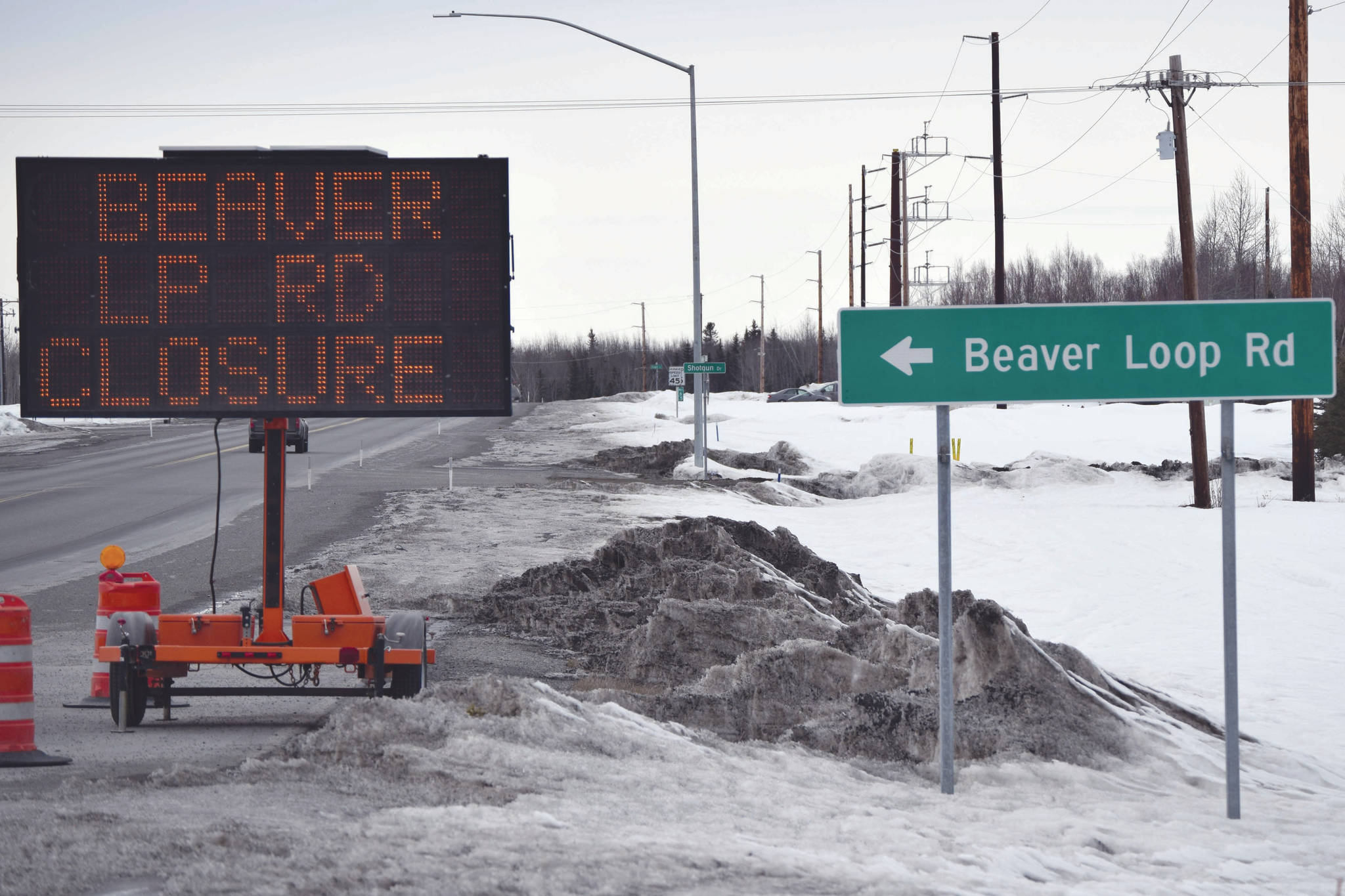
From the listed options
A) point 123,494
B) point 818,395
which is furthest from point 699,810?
point 818,395

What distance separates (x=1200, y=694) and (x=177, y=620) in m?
7.01

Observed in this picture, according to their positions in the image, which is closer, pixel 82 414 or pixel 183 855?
pixel 183 855

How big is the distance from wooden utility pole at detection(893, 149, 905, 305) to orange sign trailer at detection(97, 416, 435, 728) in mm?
40356

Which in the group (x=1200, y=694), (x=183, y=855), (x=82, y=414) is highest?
(x=82, y=414)

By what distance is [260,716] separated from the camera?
7492 mm

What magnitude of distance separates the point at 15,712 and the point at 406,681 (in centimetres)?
205

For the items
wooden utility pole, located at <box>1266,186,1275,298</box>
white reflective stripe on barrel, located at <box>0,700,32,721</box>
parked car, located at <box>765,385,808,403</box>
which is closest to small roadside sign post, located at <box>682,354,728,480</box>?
white reflective stripe on barrel, located at <box>0,700,32,721</box>

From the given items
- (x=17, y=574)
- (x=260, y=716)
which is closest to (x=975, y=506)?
(x=17, y=574)

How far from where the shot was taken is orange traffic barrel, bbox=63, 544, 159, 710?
7.50m

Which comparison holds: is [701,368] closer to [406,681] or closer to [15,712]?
[406,681]

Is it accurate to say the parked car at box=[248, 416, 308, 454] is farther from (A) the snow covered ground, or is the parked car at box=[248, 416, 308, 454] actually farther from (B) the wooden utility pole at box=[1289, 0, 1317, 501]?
(A) the snow covered ground

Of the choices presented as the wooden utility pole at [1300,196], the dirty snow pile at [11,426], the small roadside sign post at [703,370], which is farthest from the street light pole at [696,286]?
the dirty snow pile at [11,426]

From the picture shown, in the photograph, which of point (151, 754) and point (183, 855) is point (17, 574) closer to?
point (151, 754)

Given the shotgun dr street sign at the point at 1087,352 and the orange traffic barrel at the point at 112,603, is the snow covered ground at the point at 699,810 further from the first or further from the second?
the orange traffic barrel at the point at 112,603
